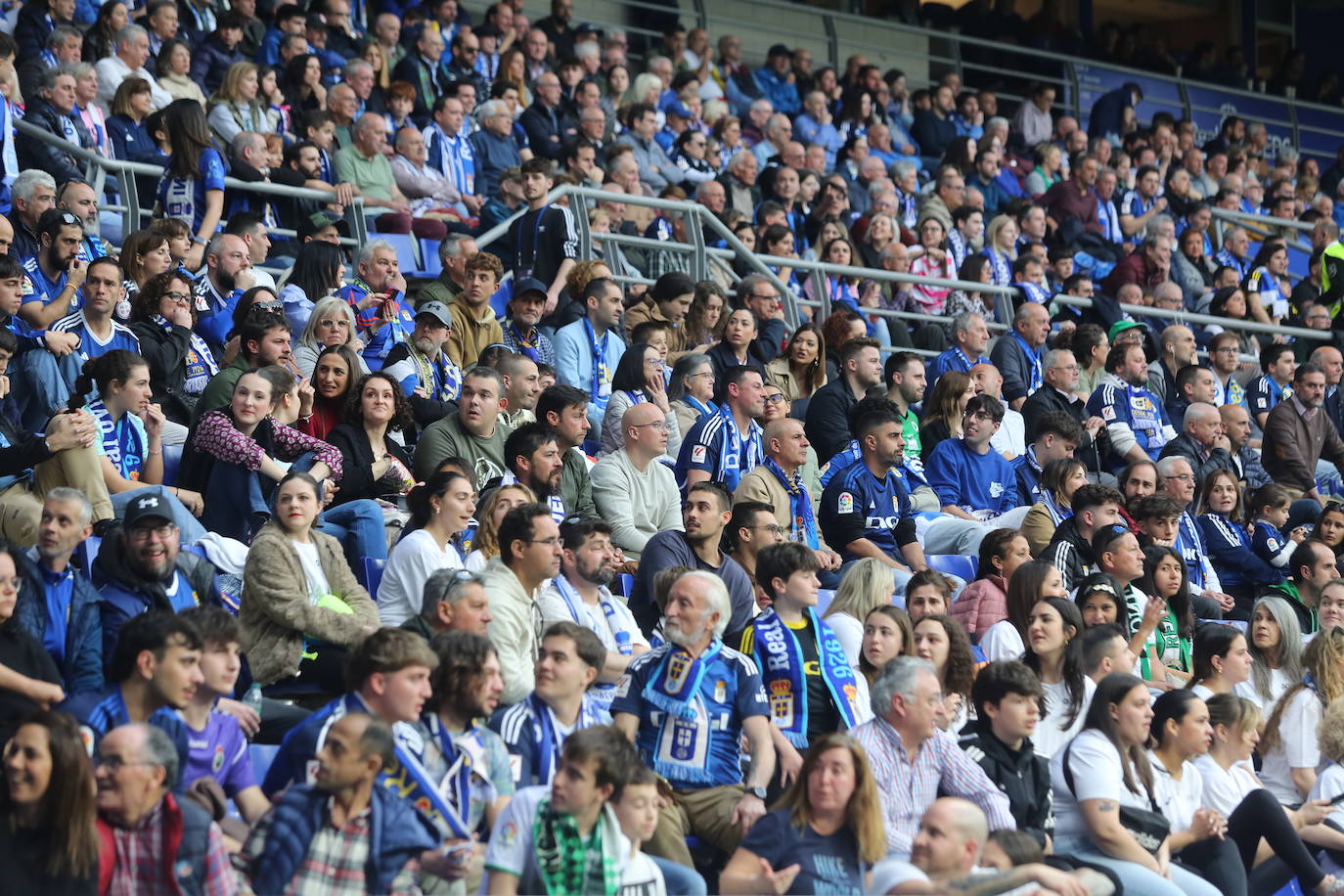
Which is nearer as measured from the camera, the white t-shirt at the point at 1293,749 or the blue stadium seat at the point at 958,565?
the white t-shirt at the point at 1293,749

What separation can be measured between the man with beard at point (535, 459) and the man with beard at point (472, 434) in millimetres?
248

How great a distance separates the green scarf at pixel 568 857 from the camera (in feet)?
15.3

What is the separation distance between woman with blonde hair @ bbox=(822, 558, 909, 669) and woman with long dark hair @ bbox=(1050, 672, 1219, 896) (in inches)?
36.3

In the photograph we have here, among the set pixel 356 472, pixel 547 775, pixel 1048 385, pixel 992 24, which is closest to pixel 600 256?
pixel 1048 385

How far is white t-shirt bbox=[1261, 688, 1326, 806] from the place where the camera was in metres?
7.34

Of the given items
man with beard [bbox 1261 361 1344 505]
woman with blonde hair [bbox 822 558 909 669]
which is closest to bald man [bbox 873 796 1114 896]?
woman with blonde hair [bbox 822 558 909 669]

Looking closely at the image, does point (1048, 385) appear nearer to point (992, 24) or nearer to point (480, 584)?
point (480, 584)

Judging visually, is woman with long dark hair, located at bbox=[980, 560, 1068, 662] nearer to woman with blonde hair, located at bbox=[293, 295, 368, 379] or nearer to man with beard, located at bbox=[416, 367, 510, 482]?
man with beard, located at bbox=[416, 367, 510, 482]

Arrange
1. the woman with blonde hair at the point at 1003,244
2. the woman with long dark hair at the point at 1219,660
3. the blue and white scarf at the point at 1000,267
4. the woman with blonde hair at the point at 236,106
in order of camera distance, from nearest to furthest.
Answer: the woman with long dark hair at the point at 1219,660 → the woman with blonde hair at the point at 236,106 → the blue and white scarf at the point at 1000,267 → the woman with blonde hair at the point at 1003,244

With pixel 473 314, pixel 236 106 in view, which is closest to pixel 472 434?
pixel 473 314

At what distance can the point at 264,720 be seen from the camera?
5863mm

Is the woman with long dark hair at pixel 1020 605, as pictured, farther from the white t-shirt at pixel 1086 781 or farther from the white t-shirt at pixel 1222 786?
the white t-shirt at pixel 1086 781

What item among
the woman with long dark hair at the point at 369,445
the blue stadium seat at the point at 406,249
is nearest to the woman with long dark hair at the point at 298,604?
the woman with long dark hair at the point at 369,445

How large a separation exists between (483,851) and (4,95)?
20.8 feet
